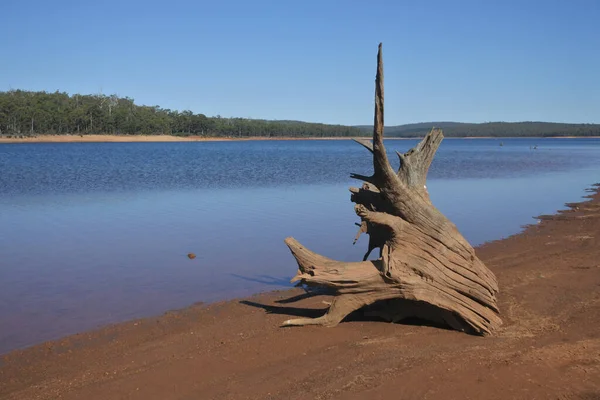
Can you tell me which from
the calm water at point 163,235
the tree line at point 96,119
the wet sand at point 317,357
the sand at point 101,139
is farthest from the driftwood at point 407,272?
the tree line at point 96,119

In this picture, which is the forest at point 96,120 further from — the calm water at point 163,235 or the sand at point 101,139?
the calm water at point 163,235

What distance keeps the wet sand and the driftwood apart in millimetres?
198

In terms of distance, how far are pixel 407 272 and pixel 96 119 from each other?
10638 cm

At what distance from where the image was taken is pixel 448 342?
5.79 meters

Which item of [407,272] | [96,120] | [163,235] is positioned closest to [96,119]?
[96,120]

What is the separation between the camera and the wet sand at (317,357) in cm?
473

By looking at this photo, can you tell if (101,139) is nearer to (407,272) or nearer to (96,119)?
(96,119)

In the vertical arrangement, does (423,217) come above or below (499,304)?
above

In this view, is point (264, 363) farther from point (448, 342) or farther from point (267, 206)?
point (267, 206)

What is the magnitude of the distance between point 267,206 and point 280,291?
8837 mm

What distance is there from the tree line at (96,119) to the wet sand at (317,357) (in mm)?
90462

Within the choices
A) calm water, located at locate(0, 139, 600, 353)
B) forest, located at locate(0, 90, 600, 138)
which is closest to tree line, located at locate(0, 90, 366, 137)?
forest, located at locate(0, 90, 600, 138)

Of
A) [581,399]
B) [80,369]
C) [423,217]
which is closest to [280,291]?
[423,217]

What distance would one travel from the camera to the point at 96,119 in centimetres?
10469
